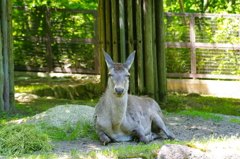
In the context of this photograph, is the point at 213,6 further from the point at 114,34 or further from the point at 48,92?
the point at 48,92

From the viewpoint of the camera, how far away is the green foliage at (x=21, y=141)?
20.2 feet

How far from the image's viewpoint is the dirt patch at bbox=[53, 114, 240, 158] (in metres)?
6.79

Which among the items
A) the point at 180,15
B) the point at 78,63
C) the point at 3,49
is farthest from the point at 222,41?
the point at 3,49

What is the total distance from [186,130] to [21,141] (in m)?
3.60

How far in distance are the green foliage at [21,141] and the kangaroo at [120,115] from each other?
108cm

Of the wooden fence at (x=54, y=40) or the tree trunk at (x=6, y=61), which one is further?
the wooden fence at (x=54, y=40)

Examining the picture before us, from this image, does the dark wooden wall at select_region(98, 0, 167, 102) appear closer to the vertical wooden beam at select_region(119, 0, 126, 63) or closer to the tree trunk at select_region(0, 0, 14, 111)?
the vertical wooden beam at select_region(119, 0, 126, 63)

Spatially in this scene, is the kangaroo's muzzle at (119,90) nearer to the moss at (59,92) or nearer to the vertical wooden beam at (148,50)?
the vertical wooden beam at (148,50)

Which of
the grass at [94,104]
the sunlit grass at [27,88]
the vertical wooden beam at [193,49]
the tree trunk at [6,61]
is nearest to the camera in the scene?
the grass at [94,104]

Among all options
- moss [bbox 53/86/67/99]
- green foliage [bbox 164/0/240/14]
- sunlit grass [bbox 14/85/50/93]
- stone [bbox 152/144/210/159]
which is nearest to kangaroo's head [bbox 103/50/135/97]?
stone [bbox 152/144/210/159]

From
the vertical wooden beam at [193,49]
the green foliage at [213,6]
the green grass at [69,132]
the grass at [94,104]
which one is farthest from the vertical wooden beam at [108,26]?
the green foliage at [213,6]

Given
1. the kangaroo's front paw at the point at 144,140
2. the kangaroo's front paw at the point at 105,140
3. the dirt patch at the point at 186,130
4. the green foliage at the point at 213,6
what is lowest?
the dirt patch at the point at 186,130

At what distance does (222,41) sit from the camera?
46.2ft

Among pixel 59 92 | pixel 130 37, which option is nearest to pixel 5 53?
pixel 130 37
